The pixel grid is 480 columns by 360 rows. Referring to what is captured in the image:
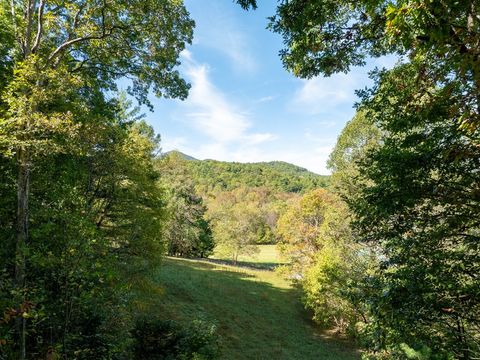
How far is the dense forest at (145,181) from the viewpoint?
4.96 m

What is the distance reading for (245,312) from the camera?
21.0 m

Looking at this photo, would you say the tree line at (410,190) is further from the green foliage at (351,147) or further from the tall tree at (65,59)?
the green foliage at (351,147)

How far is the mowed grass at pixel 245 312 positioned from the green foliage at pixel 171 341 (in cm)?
285

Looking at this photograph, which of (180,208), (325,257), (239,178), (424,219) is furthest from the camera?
(239,178)

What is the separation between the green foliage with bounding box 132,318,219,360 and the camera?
10312mm

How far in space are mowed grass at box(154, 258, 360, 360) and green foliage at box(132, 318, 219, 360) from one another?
2850mm

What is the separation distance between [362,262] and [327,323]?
8.29 meters

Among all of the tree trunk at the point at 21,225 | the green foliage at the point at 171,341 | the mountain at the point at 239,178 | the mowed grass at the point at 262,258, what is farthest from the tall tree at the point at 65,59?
the mountain at the point at 239,178

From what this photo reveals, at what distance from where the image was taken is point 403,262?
617 centimetres

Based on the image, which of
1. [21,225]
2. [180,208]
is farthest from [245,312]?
[21,225]

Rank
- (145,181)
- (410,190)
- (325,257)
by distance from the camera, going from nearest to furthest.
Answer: (410,190), (145,181), (325,257)

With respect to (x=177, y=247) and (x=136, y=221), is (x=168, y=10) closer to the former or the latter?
(x=136, y=221)

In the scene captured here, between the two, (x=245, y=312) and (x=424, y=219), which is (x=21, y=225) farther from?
(x=245, y=312)

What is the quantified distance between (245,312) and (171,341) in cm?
1102
